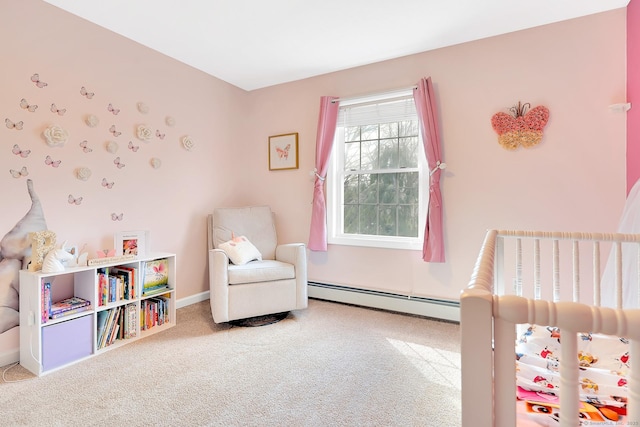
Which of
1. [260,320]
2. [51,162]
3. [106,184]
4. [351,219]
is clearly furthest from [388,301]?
[51,162]

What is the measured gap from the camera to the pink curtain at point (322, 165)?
3.07 meters

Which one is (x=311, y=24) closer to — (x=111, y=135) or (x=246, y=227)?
(x=111, y=135)

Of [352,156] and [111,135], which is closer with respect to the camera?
[111,135]

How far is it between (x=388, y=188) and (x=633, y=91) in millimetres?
1754

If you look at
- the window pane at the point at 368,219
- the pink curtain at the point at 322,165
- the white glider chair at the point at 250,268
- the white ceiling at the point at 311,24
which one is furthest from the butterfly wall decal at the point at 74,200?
the window pane at the point at 368,219

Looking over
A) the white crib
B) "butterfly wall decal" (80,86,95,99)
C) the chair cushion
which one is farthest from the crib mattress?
"butterfly wall decal" (80,86,95,99)

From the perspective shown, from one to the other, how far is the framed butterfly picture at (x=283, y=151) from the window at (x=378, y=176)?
45 cm

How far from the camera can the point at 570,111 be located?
7.33ft

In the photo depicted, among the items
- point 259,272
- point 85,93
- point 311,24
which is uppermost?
point 311,24

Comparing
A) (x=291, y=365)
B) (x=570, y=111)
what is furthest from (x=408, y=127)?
(x=291, y=365)

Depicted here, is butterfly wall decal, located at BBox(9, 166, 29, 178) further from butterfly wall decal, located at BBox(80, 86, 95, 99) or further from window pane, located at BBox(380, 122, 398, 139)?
window pane, located at BBox(380, 122, 398, 139)

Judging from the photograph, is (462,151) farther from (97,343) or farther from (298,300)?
(97,343)

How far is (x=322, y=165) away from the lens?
311 centimetres

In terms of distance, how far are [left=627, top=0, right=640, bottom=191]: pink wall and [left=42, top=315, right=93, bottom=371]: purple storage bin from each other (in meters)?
3.59
